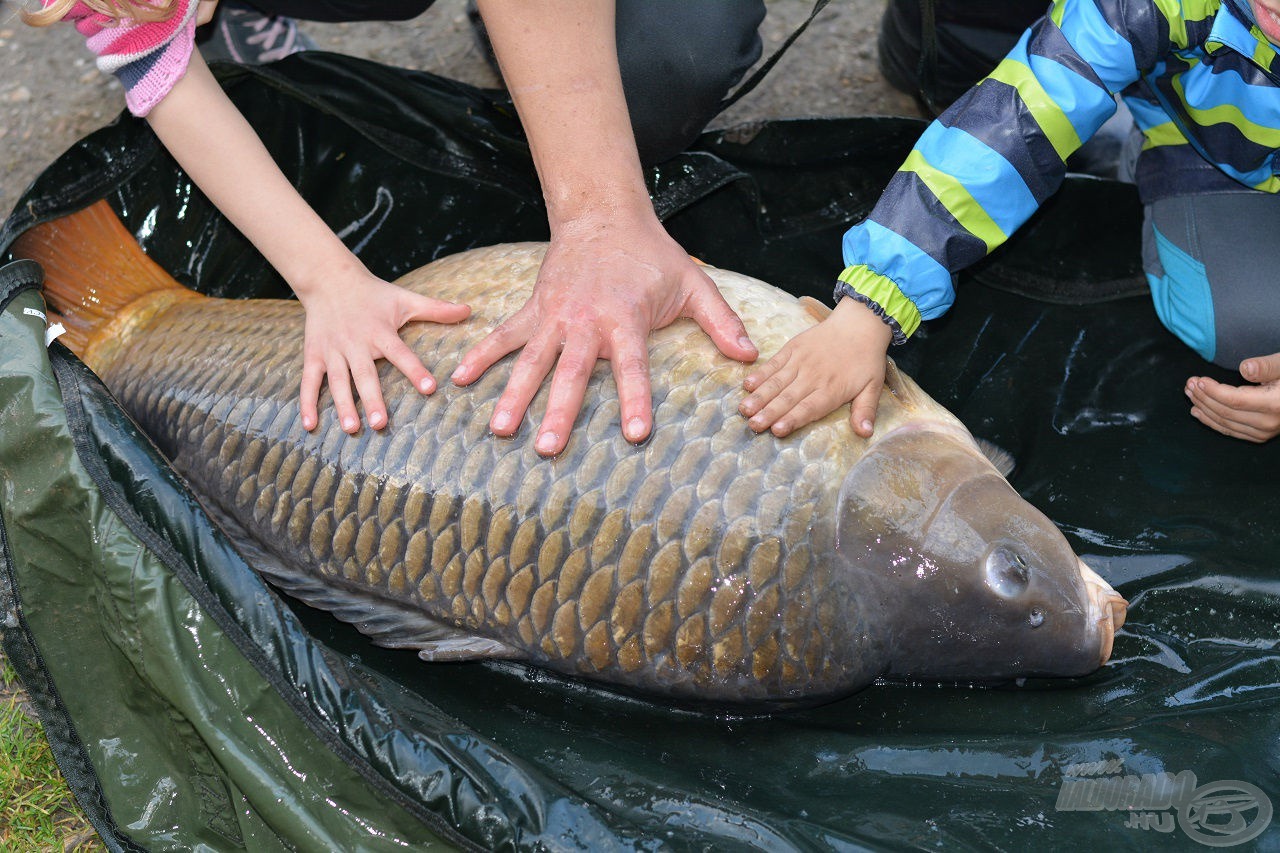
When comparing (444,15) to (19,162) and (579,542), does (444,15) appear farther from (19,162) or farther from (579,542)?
(579,542)

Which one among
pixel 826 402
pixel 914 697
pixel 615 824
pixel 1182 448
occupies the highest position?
pixel 826 402

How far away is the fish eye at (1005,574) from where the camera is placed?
1.33m

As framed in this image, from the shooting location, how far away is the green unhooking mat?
123cm

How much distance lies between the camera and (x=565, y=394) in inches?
52.2

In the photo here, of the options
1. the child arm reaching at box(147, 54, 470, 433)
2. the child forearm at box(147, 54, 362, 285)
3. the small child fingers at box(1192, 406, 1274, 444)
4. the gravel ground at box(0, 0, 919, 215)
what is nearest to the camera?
the child arm reaching at box(147, 54, 470, 433)

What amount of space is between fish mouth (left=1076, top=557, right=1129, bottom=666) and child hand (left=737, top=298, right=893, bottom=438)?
12.6 inches

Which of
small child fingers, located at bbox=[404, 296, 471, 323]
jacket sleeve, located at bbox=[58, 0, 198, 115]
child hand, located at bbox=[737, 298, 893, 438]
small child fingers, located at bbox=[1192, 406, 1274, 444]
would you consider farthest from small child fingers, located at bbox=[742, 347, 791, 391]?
jacket sleeve, located at bbox=[58, 0, 198, 115]

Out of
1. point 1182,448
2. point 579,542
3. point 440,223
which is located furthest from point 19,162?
point 1182,448

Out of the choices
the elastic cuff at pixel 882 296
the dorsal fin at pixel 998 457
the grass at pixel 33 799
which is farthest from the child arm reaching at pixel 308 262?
the dorsal fin at pixel 998 457

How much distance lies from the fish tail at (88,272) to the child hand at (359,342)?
472mm

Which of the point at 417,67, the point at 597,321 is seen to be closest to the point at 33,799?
the point at 597,321

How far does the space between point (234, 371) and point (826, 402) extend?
785 mm

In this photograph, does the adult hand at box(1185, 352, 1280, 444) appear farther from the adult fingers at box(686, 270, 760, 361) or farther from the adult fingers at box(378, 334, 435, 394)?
the adult fingers at box(378, 334, 435, 394)

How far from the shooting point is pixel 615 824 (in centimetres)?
123
